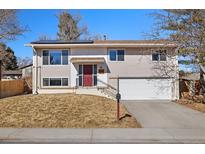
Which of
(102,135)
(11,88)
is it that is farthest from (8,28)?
(102,135)

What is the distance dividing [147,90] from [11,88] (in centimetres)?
1383

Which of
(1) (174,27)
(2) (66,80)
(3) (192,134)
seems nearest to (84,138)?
(3) (192,134)

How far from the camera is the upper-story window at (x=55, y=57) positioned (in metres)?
23.4

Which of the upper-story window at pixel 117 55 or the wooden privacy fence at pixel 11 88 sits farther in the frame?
the wooden privacy fence at pixel 11 88

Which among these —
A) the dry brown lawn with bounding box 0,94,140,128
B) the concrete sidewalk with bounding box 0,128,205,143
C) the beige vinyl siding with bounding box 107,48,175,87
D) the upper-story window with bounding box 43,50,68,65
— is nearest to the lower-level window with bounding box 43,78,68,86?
the upper-story window with bounding box 43,50,68,65

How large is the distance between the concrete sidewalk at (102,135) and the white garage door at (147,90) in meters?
12.4

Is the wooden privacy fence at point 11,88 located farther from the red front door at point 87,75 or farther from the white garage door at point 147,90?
the white garage door at point 147,90

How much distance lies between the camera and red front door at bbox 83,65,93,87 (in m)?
23.4

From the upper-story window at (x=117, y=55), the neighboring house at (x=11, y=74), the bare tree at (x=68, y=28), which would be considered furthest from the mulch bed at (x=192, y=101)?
the neighboring house at (x=11, y=74)

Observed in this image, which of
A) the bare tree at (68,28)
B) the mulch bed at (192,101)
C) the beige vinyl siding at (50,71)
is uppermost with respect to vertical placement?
the bare tree at (68,28)

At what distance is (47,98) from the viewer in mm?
16891

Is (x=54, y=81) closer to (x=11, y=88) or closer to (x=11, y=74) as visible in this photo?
(x=11, y=88)

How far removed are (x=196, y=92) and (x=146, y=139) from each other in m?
15.5

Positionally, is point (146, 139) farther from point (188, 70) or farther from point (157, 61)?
point (157, 61)
